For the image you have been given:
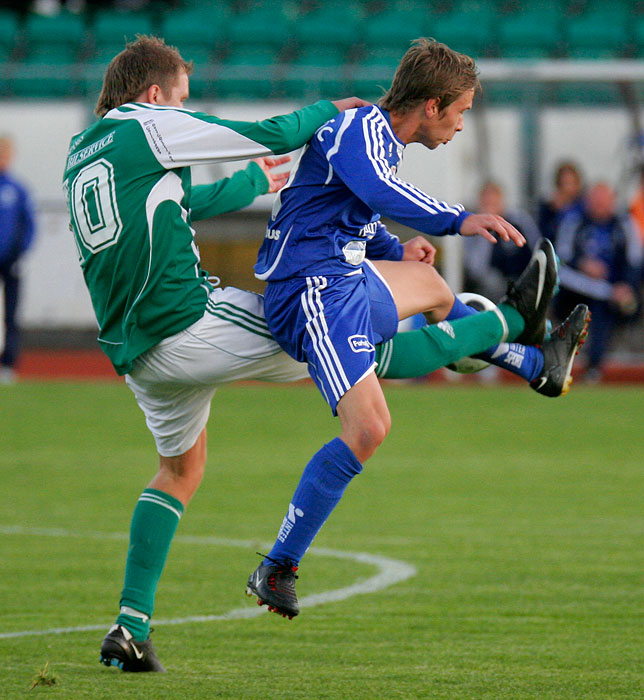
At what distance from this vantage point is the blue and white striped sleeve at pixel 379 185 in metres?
3.76

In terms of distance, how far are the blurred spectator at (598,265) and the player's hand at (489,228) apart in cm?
1012

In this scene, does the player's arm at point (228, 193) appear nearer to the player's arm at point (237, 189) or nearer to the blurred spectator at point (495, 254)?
the player's arm at point (237, 189)

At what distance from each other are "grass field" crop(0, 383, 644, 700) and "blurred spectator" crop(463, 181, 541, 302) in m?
2.97

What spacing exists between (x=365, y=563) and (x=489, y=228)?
7.49ft

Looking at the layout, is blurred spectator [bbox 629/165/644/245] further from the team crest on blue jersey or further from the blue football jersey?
the team crest on blue jersey

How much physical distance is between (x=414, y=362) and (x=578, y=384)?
395 inches

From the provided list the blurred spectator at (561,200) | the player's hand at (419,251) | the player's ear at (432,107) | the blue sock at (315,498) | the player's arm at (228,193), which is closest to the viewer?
the blue sock at (315,498)

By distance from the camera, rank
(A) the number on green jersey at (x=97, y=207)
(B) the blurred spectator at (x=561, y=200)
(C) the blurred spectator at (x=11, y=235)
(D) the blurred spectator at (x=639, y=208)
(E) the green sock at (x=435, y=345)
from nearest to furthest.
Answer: (A) the number on green jersey at (x=97, y=207) → (E) the green sock at (x=435, y=345) → (C) the blurred spectator at (x=11, y=235) → (B) the blurred spectator at (x=561, y=200) → (D) the blurred spectator at (x=639, y=208)

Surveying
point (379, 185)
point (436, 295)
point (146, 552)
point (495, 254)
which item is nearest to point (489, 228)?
point (379, 185)

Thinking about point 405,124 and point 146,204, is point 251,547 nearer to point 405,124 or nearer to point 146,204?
point 146,204

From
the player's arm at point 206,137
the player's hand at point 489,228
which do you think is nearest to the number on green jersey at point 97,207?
the player's arm at point 206,137

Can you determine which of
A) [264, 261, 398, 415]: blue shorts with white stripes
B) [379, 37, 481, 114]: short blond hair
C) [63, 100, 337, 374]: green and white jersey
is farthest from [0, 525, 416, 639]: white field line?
[379, 37, 481, 114]: short blond hair

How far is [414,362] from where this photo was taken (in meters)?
4.27

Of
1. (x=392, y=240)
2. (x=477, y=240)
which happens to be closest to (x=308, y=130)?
(x=392, y=240)
